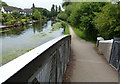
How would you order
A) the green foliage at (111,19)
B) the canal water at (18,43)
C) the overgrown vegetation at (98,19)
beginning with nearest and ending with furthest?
the green foliage at (111,19) < the overgrown vegetation at (98,19) < the canal water at (18,43)

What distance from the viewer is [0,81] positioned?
646 mm

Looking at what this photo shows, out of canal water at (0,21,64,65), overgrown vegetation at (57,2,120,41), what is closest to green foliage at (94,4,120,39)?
overgrown vegetation at (57,2,120,41)

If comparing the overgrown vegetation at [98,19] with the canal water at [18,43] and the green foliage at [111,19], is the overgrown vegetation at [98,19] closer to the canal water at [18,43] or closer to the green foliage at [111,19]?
the green foliage at [111,19]

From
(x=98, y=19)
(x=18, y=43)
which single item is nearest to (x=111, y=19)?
(x=98, y=19)

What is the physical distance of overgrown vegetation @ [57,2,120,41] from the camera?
690 centimetres

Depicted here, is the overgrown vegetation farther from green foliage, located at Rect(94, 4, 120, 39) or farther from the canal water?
the canal water

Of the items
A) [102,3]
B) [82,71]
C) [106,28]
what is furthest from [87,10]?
[82,71]

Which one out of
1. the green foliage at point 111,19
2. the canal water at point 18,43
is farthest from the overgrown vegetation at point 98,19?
the canal water at point 18,43

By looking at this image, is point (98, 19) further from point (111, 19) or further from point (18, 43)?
point (18, 43)

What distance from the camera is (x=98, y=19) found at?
812 cm

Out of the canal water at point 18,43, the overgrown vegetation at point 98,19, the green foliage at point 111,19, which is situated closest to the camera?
the green foliage at point 111,19

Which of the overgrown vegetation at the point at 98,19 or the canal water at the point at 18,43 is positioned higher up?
the overgrown vegetation at the point at 98,19

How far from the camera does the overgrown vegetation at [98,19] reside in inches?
272

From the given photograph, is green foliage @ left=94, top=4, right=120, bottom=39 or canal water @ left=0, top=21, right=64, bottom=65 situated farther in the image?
canal water @ left=0, top=21, right=64, bottom=65
